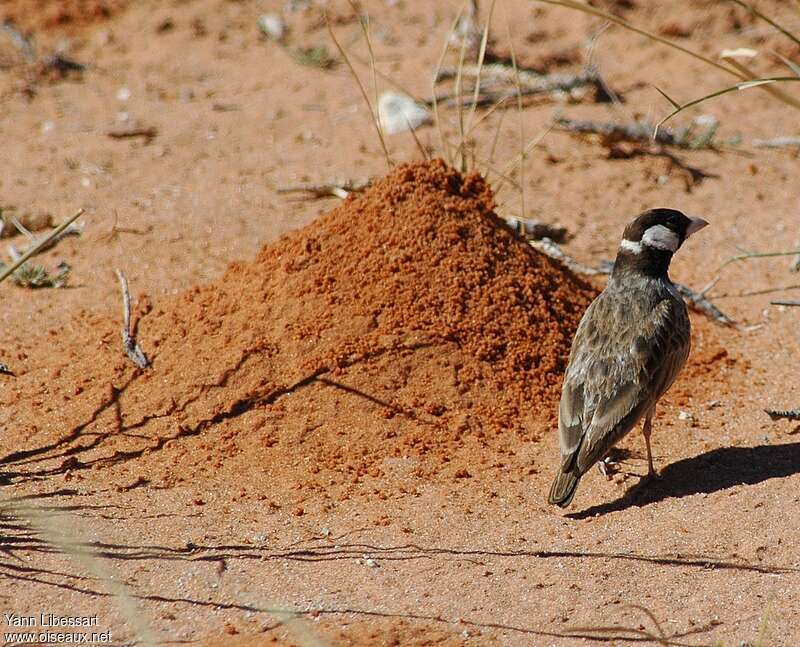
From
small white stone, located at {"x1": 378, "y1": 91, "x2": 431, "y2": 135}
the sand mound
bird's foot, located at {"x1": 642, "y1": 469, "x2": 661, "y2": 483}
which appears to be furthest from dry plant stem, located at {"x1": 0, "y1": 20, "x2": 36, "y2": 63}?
bird's foot, located at {"x1": 642, "y1": 469, "x2": 661, "y2": 483}

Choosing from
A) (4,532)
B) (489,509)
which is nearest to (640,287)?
(489,509)

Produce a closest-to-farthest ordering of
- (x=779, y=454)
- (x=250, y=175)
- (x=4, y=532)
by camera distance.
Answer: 1. (x=4, y=532)
2. (x=779, y=454)
3. (x=250, y=175)

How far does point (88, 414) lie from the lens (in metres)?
6.08

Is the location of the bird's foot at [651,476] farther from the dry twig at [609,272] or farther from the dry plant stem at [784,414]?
the dry twig at [609,272]

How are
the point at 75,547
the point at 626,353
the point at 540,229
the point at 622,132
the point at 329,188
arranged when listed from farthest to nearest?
the point at 622,132 < the point at 329,188 < the point at 540,229 < the point at 626,353 < the point at 75,547

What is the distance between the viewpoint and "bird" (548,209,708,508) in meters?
→ 5.59

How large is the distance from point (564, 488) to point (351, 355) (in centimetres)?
156

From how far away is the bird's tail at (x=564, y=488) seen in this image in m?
5.40

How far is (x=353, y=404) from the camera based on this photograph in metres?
6.16

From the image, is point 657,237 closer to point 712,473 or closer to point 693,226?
point 693,226

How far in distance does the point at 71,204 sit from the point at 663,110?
5507mm

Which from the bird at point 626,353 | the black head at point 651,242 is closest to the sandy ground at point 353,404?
the bird at point 626,353

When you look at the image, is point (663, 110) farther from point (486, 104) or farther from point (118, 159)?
point (118, 159)

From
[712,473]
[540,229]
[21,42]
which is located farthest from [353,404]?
[21,42]
